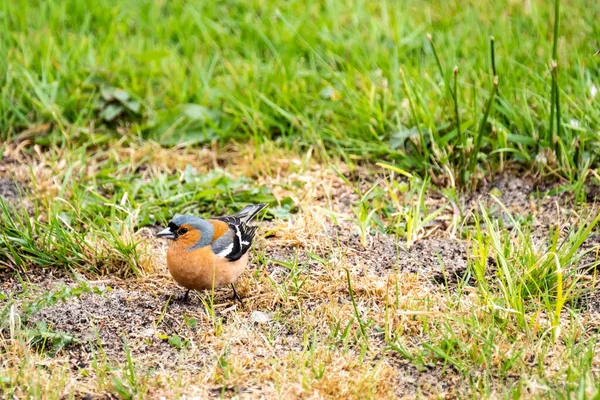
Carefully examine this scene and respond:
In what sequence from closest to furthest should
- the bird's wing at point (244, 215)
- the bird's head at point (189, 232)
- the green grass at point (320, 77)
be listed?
the bird's head at point (189, 232), the bird's wing at point (244, 215), the green grass at point (320, 77)

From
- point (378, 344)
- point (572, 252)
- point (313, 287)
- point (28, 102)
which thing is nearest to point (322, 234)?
point (313, 287)

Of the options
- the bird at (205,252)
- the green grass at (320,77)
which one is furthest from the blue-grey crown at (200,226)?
the green grass at (320,77)

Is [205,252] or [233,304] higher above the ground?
[205,252]

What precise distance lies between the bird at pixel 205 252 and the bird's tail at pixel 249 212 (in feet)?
0.98

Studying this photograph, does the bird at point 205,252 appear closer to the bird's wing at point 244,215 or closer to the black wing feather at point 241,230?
the black wing feather at point 241,230

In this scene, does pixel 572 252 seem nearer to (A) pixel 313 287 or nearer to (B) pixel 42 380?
(A) pixel 313 287

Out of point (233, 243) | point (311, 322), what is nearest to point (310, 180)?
point (233, 243)

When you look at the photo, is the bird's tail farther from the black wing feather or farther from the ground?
the ground

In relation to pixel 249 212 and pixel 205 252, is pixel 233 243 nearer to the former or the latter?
pixel 205 252

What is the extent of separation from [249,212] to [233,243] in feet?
1.84

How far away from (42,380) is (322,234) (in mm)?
1852

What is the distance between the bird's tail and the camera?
4.76 m

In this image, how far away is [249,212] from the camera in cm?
482

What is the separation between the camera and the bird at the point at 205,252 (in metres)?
4.14
